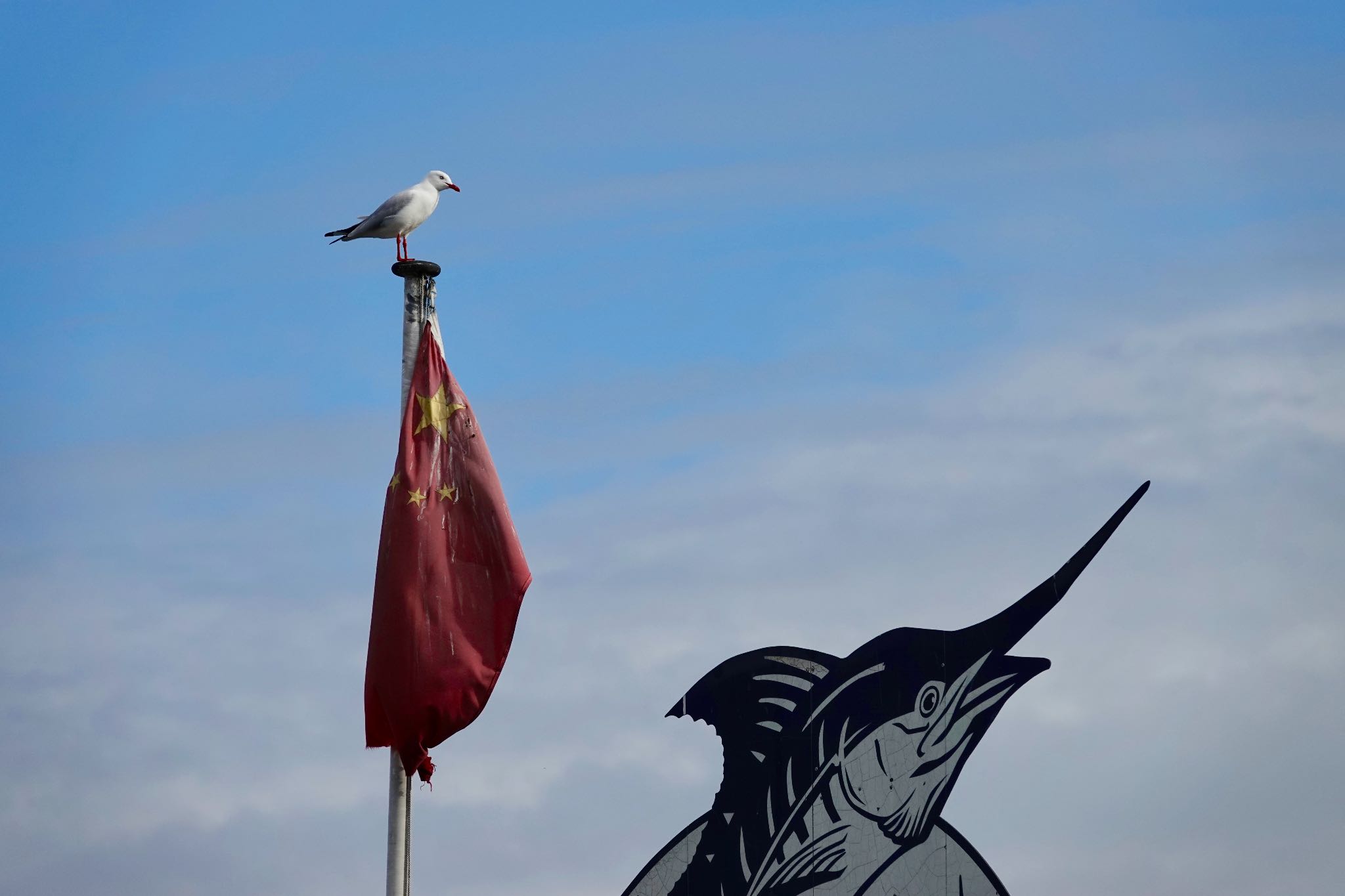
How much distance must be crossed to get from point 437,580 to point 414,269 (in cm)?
286

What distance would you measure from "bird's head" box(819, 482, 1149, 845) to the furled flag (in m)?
3.12

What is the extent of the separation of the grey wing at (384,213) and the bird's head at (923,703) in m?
5.90

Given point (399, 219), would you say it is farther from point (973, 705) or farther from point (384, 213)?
point (973, 705)

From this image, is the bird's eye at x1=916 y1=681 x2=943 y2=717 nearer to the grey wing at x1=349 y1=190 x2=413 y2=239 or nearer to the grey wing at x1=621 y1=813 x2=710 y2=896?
the grey wing at x1=621 y1=813 x2=710 y2=896

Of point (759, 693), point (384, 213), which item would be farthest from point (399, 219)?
point (759, 693)

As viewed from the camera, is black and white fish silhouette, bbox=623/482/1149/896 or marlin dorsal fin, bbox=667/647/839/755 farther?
marlin dorsal fin, bbox=667/647/839/755

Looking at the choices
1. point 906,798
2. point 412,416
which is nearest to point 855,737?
point 906,798

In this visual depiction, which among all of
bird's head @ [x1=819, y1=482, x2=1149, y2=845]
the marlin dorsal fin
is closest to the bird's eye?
bird's head @ [x1=819, y1=482, x2=1149, y2=845]

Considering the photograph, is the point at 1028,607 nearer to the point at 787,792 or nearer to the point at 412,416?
the point at 787,792

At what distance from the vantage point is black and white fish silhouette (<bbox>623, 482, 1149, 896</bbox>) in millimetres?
16016

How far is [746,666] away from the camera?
658 inches

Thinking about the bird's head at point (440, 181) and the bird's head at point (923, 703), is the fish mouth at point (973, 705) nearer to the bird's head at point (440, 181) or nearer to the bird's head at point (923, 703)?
the bird's head at point (923, 703)

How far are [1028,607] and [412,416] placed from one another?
18.6 feet

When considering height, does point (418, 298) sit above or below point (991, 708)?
above
